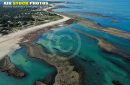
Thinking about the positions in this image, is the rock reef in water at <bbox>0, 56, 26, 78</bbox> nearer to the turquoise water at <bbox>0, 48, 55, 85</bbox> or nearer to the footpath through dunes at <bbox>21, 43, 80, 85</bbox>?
the turquoise water at <bbox>0, 48, 55, 85</bbox>

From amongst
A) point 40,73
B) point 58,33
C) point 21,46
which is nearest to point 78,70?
point 40,73

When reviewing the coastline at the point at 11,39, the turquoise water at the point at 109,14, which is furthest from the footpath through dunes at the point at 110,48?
the coastline at the point at 11,39

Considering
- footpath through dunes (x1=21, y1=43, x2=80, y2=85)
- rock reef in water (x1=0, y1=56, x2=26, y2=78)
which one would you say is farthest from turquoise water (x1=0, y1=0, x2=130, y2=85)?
footpath through dunes (x1=21, y1=43, x2=80, y2=85)

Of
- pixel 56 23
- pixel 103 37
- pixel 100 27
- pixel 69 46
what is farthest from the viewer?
pixel 56 23

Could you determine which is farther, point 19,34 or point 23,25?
point 23,25

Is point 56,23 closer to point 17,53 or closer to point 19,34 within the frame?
point 19,34
